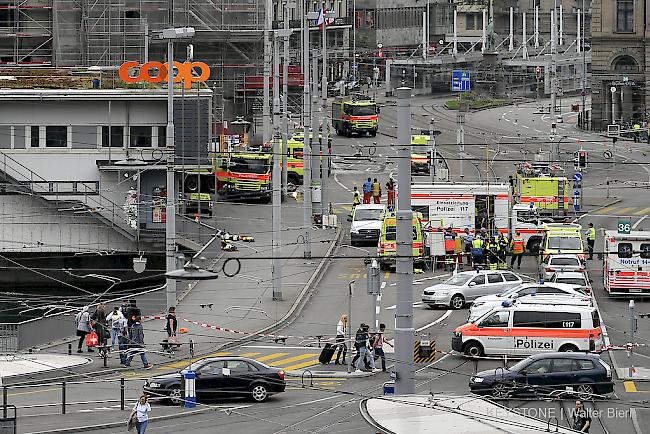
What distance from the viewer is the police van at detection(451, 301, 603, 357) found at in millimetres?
43406

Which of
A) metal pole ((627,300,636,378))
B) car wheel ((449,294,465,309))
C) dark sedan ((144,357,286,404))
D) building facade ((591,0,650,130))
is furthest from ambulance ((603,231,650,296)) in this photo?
building facade ((591,0,650,130))

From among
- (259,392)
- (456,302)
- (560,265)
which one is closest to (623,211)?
(560,265)

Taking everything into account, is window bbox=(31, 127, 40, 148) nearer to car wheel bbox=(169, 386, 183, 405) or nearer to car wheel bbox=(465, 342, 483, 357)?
car wheel bbox=(465, 342, 483, 357)

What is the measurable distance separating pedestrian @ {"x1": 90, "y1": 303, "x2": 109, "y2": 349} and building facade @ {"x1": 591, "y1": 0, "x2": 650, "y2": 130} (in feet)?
234

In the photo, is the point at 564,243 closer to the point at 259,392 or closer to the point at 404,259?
the point at 259,392

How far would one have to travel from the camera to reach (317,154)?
6781 cm

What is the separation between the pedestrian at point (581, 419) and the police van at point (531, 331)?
34.2 feet

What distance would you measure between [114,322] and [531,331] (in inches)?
438

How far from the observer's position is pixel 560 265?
181 feet

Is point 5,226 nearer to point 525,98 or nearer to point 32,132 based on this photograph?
point 32,132

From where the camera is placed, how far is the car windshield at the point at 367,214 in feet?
212

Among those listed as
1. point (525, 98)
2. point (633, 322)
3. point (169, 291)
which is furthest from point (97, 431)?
point (525, 98)

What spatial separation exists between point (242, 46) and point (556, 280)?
4334 cm

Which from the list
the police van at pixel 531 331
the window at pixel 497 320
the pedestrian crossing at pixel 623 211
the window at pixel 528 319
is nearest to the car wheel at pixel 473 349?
the police van at pixel 531 331
